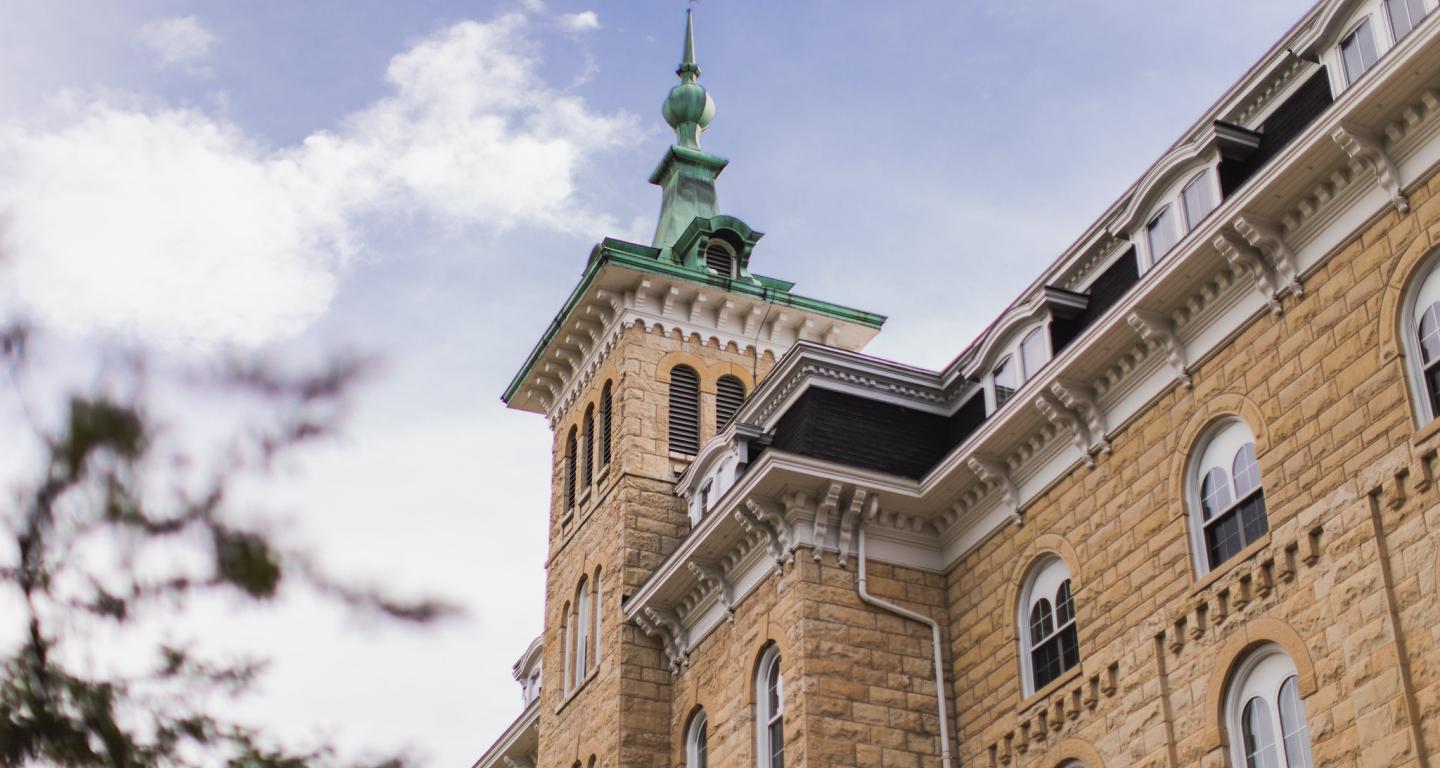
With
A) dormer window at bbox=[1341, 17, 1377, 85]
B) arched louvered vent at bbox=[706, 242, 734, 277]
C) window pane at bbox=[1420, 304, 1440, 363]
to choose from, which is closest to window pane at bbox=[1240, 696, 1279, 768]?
window pane at bbox=[1420, 304, 1440, 363]

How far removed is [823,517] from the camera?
2378cm

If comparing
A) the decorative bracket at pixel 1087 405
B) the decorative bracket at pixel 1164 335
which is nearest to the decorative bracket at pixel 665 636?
the decorative bracket at pixel 1087 405

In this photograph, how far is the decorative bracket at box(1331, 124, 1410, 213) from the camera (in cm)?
1717

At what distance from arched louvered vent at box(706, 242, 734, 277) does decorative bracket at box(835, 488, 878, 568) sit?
1170 cm

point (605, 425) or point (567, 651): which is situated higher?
point (605, 425)

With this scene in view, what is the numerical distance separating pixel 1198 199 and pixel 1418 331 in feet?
12.8

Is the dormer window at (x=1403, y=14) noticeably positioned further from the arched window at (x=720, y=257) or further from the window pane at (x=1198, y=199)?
the arched window at (x=720, y=257)

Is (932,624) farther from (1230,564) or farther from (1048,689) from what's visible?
(1230,564)

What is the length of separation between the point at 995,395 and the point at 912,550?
2.40 metres

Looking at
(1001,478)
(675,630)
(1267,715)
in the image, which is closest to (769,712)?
(675,630)

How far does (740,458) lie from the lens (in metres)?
26.2

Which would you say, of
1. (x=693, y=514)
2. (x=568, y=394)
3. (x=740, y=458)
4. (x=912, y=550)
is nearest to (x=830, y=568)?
(x=912, y=550)

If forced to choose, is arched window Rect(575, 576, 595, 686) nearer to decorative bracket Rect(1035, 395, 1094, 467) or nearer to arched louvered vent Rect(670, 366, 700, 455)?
arched louvered vent Rect(670, 366, 700, 455)

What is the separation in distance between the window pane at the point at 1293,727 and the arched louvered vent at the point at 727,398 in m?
15.8
